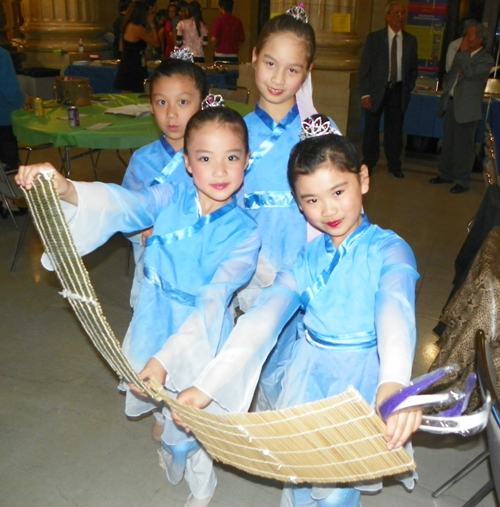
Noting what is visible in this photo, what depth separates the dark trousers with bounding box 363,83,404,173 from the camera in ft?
18.6

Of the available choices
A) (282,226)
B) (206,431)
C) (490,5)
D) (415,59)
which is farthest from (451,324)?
(490,5)

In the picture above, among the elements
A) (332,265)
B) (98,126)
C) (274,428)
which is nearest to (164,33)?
(98,126)

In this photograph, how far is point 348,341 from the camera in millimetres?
1517

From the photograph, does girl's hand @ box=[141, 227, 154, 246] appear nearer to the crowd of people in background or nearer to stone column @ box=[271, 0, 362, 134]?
stone column @ box=[271, 0, 362, 134]

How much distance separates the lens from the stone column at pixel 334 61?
5.83m

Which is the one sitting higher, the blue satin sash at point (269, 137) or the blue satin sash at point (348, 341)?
the blue satin sash at point (269, 137)

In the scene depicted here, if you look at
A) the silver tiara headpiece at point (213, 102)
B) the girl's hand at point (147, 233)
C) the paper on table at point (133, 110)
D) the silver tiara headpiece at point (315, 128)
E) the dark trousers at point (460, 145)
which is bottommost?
the dark trousers at point (460, 145)

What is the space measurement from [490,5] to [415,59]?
3.21m

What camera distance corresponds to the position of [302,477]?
4.10ft

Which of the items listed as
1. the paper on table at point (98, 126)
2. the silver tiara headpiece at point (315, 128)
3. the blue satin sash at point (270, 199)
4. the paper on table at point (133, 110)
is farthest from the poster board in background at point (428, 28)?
the silver tiara headpiece at point (315, 128)

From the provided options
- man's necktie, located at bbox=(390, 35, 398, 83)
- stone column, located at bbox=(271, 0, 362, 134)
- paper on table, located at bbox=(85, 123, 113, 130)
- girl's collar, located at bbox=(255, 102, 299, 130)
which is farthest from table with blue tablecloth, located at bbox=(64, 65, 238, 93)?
girl's collar, located at bbox=(255, 102, 299, 130)

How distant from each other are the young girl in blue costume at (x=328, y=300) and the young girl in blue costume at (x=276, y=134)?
0.40 metres

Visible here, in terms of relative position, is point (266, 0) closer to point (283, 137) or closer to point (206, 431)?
point (283, 137)

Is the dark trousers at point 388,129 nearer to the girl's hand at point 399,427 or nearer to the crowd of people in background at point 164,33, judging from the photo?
the crowd of people in background at point 164,33
